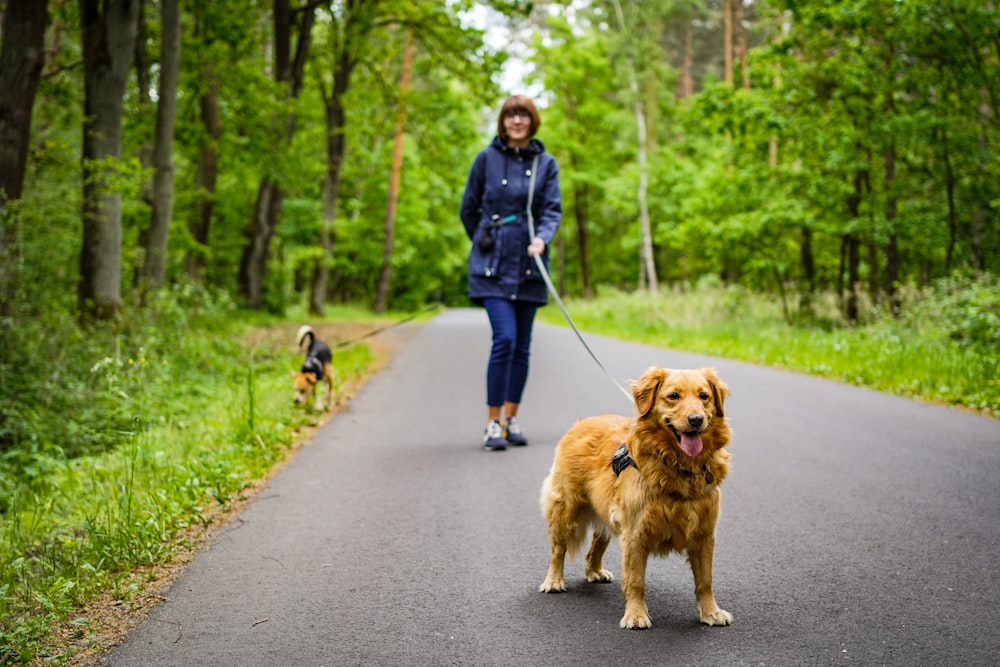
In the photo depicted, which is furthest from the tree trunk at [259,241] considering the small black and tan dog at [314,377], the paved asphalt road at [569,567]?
the paved asphalt road at [569,567]

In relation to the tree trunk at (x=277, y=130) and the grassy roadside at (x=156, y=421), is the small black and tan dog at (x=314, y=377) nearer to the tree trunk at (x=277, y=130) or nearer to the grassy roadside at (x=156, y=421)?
the grassy roadside at (x=156, y=421)

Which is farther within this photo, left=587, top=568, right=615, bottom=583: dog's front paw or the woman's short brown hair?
the woman's short brown hair

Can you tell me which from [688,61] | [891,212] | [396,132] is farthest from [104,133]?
[688,61]

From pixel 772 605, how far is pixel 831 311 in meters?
13.6

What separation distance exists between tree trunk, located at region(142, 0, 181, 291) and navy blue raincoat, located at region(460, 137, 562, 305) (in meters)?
7.56

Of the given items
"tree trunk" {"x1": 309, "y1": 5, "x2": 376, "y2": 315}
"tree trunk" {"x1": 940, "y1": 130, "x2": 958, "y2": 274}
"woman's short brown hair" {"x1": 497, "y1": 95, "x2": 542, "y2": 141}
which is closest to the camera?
"woman's short brown hair" {"x1": 497, "y1": 95, "x2": 542, "y2": 141}

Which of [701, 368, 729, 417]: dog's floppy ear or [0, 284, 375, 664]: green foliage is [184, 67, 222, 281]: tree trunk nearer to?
[0, 284, 375, 664]: green foliage

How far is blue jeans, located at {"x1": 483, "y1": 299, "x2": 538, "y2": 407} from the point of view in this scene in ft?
21.2

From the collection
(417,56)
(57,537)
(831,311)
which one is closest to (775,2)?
(831,311)

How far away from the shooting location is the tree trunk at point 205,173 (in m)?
17.8

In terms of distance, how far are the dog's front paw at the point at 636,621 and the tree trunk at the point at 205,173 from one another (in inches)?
623

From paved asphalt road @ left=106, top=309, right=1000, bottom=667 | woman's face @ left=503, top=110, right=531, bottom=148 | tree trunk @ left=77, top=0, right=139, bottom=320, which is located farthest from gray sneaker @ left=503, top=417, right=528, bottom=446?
tree trunk @ left=77, top=0, right=139, bottom=320

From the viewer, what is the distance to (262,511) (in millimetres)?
4969

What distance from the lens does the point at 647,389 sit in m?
3.30
